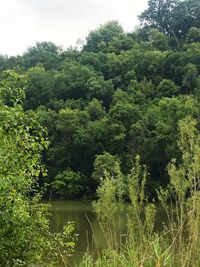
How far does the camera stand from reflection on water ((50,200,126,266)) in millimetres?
14207

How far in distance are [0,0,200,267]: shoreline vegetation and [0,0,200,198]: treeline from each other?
11 centimetres

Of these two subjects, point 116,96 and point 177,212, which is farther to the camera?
point 116,96

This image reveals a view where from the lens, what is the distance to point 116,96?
4506 cm

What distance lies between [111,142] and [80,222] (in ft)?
55.0

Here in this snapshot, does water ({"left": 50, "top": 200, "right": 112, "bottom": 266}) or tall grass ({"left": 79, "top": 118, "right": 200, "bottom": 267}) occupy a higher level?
tall grass ({"left": 79, "top": 118, "right": 200, "bottom": 267})

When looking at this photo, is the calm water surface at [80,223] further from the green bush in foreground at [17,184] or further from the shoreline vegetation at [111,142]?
the green bush in foreground at [17,184]

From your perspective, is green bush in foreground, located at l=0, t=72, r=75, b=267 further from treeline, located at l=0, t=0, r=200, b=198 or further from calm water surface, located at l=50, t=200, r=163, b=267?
treeline, located at l=0, t=0, r=200, b=198

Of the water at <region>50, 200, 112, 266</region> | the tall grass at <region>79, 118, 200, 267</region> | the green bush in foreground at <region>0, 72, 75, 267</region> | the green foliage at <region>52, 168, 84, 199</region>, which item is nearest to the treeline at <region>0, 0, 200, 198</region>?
the green foliage at <region>52, 168, 84, 199</region>

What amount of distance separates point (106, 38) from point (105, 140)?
114ft

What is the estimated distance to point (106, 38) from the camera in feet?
235

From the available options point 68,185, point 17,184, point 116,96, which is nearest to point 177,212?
point 17,184

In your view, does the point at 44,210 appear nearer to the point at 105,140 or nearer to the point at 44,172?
the point at 44,172

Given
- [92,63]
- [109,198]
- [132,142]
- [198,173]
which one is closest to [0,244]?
[109,198]

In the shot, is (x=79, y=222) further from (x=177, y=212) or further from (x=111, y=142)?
(x=177, y=212)
